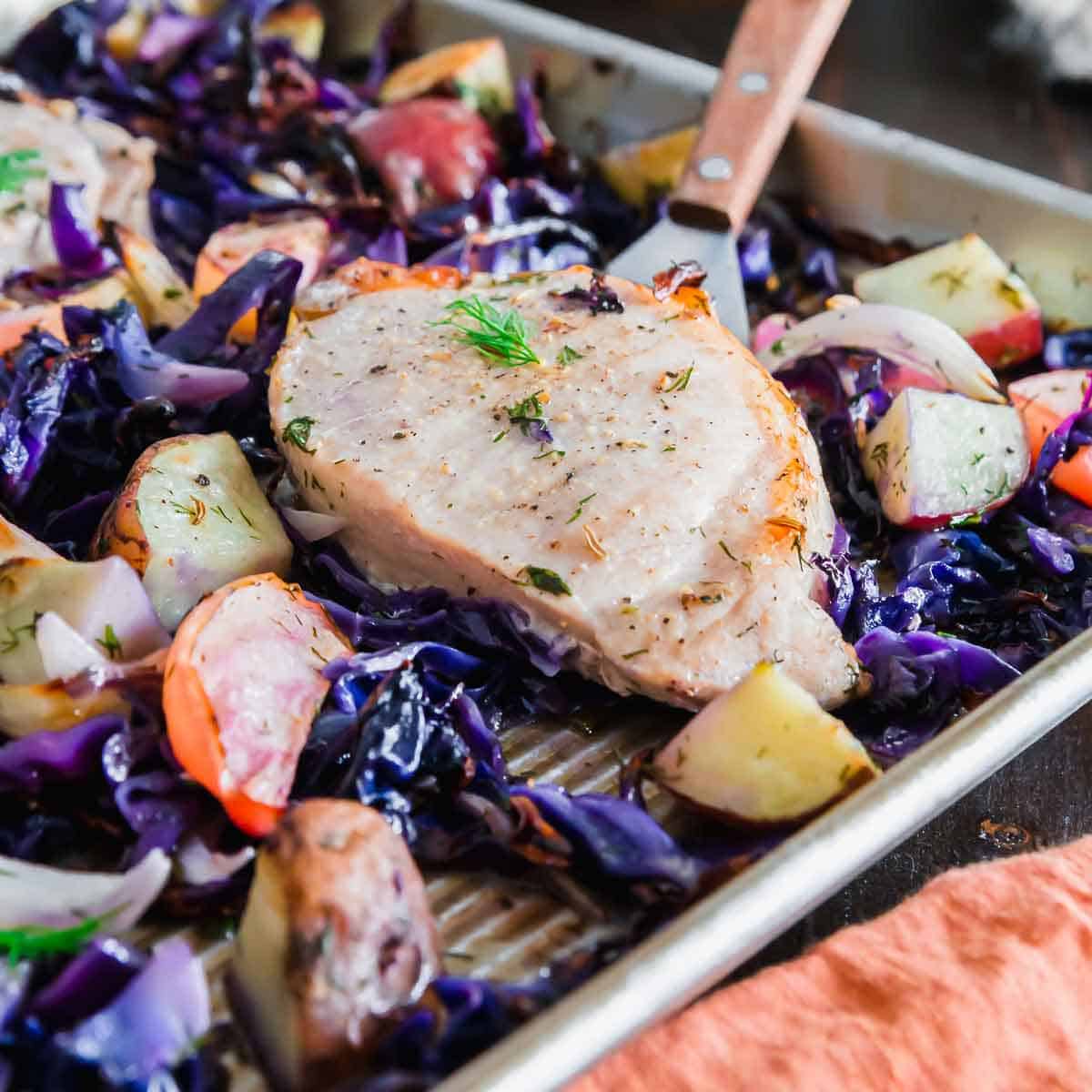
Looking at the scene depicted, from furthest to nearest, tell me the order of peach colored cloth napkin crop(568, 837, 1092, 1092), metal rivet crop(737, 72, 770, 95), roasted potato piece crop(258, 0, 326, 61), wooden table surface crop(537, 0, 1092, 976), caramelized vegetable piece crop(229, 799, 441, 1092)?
1. wooden table surface crop(537, 0, 1092, 976)
2. roasted potato piece crop(258, 0, 326, 61)
3. metal rivet crop(737, 72, 770, 95)
4. peach colored cloth napkin crop(568, 837, 1092, 1092)
5. caramelized vegetable piece crop(229, 799, 441, 1092)

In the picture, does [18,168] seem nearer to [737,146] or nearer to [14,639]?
[14,639]

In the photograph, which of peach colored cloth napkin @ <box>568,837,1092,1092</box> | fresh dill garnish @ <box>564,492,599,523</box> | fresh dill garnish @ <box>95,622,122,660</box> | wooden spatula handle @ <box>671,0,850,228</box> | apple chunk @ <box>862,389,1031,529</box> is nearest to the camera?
peach colored cloth napkin @ <box>568,837,1092,1092</box>

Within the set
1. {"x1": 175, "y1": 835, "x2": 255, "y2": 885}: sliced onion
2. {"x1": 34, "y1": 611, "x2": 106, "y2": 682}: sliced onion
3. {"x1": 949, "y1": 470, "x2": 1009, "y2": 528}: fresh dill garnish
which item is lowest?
{"x1": 175, "y1": 835, "x2": 255, "y2": 885}: sliced onion

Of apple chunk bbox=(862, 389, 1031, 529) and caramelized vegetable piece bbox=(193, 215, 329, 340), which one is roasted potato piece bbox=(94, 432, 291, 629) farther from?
apple chunk bbox=(862, 389, 1031, 529)

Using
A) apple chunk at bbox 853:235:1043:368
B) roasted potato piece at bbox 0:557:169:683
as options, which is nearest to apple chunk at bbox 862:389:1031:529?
apple chunk at bbox 853:235:1043:368

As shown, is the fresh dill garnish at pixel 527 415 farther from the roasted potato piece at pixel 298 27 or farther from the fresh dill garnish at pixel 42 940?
the roasted potato piece at pixel 298 27
